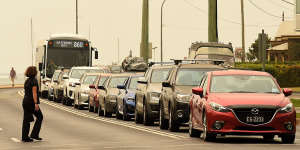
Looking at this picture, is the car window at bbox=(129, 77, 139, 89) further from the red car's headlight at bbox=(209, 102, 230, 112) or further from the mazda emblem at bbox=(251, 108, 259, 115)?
the mazda emblem at bbox=(251, 108, 259, 115)

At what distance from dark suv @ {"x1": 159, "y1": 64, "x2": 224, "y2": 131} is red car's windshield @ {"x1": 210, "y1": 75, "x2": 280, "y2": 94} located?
3.05m

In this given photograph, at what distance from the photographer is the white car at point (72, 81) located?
47.0 m

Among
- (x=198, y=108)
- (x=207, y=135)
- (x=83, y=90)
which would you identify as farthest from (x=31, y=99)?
(x=83, y=90)

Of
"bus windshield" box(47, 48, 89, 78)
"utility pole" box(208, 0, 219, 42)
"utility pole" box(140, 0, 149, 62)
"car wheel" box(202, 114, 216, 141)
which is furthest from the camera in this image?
"utility pole" box(140, 0, 149, 62)

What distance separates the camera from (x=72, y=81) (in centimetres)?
4734

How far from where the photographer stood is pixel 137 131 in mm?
25531

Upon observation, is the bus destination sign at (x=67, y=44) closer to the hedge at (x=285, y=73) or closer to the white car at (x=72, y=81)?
the white car at (x=72, y=81)

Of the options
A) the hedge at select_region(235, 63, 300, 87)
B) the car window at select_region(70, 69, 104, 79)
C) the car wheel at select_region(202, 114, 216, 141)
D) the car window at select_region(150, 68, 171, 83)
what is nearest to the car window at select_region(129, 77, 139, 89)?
the car window at select_region(150, 68, 171, 83)

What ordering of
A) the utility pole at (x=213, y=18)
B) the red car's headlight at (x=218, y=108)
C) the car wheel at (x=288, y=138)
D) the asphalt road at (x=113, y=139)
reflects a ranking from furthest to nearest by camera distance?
the utility pole at (x=213, y=18) < the car wheel at (x=288, y=138) < the red car's headlight at (x=218, y=108) < the asphalt road at (x=113, y=139)

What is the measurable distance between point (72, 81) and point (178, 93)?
77.4 ft

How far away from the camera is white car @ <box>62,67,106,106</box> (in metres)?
47.0

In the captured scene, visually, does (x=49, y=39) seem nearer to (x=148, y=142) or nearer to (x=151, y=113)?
(x=151, y=113)

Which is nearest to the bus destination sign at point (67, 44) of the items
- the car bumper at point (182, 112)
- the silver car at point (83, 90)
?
the silver car at point (83, 90)

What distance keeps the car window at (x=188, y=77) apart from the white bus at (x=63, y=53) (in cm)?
2734
